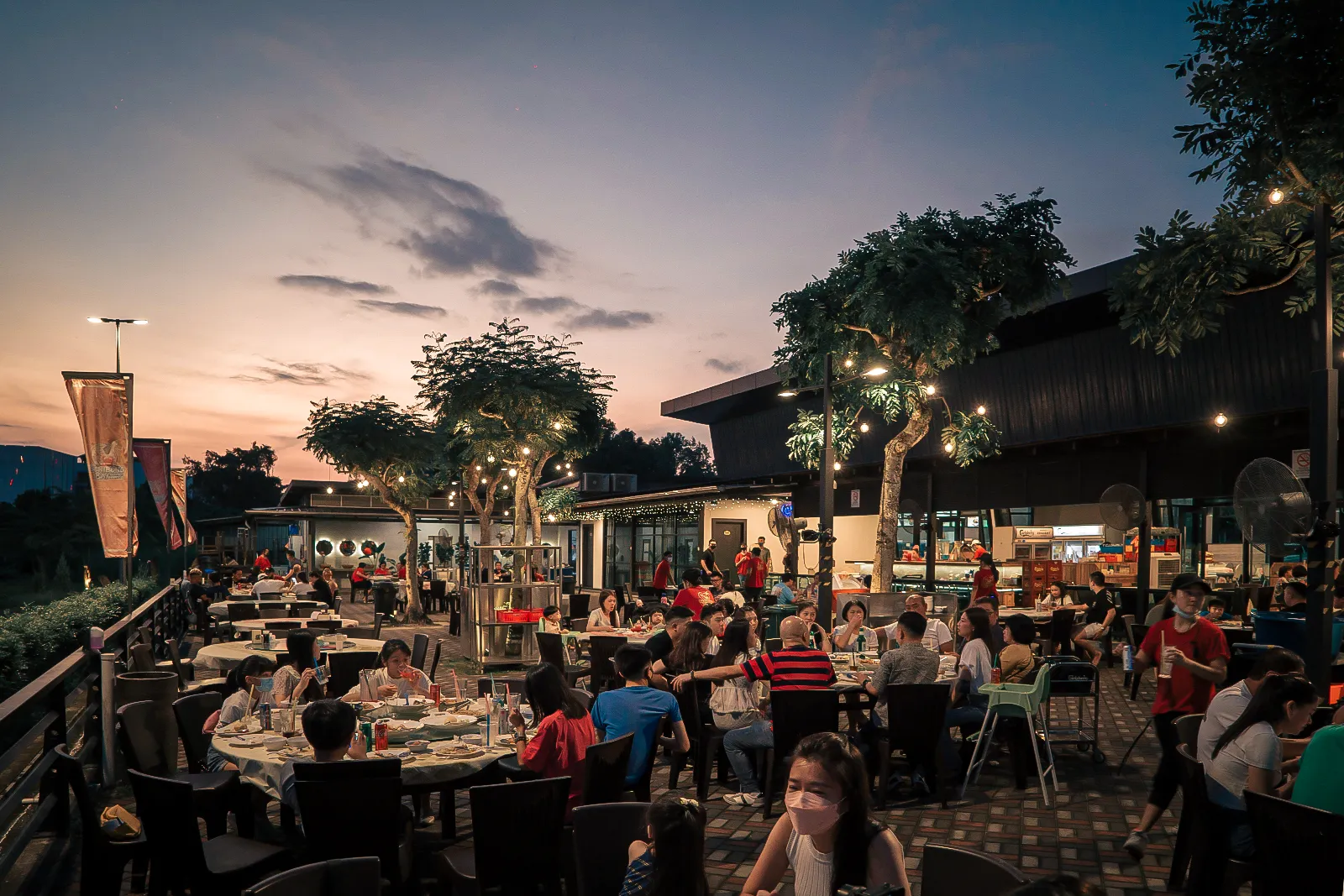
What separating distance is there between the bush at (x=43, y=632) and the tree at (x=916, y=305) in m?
10.2

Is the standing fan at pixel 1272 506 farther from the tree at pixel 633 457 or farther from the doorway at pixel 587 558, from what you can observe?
the tree at pixel 633 457

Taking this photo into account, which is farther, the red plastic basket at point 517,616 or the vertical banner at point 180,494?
the vertical banner at point 180,494

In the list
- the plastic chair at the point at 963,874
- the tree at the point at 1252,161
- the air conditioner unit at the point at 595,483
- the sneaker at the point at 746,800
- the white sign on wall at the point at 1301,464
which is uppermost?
the tree at the point at 1252,161

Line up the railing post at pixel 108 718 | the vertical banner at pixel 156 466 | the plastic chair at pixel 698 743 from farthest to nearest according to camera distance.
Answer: the vertical banner at pixel 156 466 < the railing post at pixel 108 718 < the plastic chair at pixel 698 743

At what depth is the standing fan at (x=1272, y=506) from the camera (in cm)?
730

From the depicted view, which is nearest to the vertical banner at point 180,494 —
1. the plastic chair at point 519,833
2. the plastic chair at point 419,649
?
the plastic chair at point 419,649

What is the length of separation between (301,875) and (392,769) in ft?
4.57

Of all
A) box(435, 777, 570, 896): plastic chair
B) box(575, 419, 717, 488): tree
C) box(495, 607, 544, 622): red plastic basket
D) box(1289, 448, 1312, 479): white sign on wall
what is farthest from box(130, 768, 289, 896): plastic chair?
box(575, 419, 717, 488): tree

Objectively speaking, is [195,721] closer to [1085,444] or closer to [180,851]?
[180,851]

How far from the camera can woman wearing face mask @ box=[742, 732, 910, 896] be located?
2971 mm

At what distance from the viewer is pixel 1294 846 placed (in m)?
3.84

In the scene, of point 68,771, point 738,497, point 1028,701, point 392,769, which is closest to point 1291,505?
point 1028,701

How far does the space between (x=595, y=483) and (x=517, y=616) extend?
93.2 ft

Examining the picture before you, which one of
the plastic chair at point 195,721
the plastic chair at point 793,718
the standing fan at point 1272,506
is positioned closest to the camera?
the plastic chair at point 195,721
